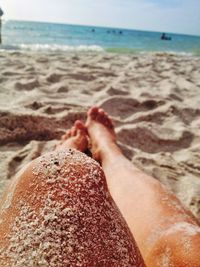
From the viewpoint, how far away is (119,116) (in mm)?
2613

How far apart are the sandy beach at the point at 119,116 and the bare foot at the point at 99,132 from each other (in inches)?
3.8

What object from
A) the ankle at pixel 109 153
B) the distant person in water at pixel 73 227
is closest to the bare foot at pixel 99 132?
the ankle at pixel 109 153

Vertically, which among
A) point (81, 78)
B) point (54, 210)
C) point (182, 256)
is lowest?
point (81, 78)

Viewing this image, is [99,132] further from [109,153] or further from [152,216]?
[152,216]

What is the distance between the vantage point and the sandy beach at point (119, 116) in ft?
6.11

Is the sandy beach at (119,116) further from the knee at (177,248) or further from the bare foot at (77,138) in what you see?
the knee at (177,248)

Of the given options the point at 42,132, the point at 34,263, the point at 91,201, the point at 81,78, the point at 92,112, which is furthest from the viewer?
the point at 81,78

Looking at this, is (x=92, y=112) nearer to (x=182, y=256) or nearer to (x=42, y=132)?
(x=42, y=132)

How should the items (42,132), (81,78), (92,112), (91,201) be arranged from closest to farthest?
(91,201)
(42,132)
(92,112)
(81,78)

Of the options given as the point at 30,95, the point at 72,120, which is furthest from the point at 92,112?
the point at 30,95

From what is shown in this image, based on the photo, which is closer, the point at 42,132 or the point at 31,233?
the point at 31,233

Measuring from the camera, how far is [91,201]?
0.76 m

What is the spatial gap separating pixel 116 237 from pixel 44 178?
0.73 feet

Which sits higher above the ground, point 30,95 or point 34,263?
point 34,263
